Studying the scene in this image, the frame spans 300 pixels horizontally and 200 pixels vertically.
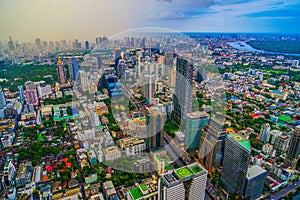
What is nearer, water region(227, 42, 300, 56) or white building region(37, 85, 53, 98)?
white building region(37, 85, 53, 98)

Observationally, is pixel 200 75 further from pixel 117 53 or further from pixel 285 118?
pixel 285 118

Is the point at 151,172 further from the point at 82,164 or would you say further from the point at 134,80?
the point at 134,80

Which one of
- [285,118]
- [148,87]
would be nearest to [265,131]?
[285,118]

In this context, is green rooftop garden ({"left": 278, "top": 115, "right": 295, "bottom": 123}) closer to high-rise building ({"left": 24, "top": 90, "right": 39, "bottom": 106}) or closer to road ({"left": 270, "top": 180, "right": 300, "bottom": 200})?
road ({"left": 270, "top": 180, "right": 300, "bottom": 200})

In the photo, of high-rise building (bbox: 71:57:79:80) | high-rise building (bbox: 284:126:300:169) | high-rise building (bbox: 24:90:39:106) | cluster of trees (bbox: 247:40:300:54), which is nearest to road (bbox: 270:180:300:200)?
high-rise building (bbox: 284:126:300:169)

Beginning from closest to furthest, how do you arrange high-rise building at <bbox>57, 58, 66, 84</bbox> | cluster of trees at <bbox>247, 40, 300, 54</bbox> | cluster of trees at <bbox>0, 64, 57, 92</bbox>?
high-rise building at <bbox>57, 58, 66, 84</bbox> → cluster of trees at <bbox>0, 64, 57, 92</bbox> → cluster of trees at <bbox>247, 40, 300, 54</bbox>

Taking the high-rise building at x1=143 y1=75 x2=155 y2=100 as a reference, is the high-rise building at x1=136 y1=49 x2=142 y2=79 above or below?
above

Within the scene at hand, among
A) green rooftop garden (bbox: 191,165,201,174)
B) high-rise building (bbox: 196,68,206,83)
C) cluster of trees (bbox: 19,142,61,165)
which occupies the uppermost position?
high-rise building (bbox: 196,68,206,83)
